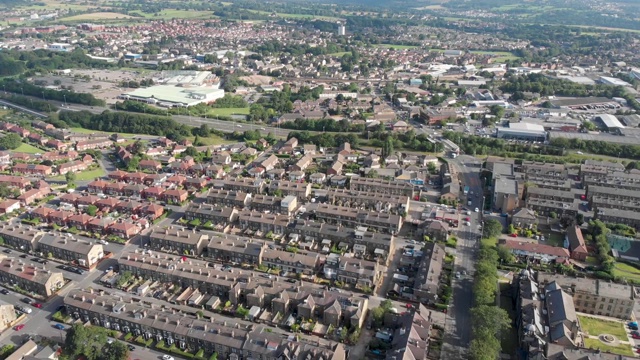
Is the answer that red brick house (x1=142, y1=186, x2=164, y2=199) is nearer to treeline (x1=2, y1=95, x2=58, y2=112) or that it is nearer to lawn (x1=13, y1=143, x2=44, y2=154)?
lawn (x1=13, y1=143, x2=44, y2=154)

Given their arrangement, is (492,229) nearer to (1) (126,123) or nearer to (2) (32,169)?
(2) (32,169)

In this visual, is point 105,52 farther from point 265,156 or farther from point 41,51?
point 265,156

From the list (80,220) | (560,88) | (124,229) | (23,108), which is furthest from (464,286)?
(23,108)

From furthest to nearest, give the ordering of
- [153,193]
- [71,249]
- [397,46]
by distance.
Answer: [397,46], [153,193], [71,249]

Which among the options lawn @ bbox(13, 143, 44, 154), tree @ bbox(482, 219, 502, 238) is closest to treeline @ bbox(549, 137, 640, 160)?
tree @ bbox(482, 219, 502, 238)

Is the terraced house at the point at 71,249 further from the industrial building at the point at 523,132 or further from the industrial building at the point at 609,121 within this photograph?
the industrial building at the point at 609,121

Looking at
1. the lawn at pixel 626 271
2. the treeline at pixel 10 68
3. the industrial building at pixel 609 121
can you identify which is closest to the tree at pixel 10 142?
the treeline at pixel 10 68
